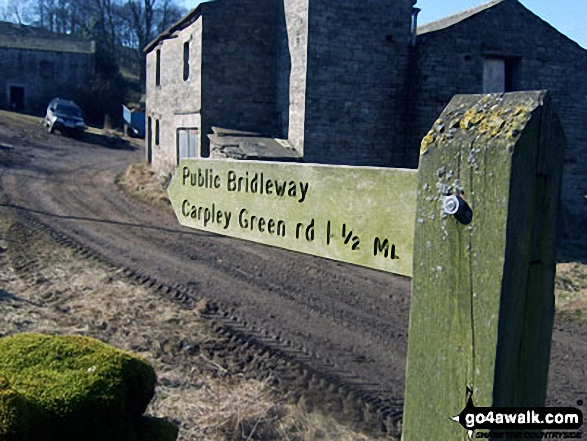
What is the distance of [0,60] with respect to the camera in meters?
36.1

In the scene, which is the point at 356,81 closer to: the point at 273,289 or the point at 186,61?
the point at 186,61

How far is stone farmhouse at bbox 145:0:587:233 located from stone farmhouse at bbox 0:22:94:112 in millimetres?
24323

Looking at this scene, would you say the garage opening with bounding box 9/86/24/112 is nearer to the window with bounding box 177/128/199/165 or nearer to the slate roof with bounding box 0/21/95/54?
the slate roof with bounding box 0/21/95/54

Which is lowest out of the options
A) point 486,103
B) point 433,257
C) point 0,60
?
point 433,257

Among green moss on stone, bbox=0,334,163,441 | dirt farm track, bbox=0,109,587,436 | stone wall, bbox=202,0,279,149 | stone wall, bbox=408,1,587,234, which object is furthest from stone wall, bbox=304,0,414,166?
green moss on stone, bbox=0,334,163,441

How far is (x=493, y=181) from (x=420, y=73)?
15188 millimetres

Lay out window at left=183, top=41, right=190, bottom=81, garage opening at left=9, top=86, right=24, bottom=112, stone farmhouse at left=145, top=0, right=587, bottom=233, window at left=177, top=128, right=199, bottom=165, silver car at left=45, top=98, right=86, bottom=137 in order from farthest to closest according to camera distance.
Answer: garage opening at left=9, top=86, right=24, bottom=112 < silver car at left=45, top=98, right=86, bottom=137 < window at left=183, top=41, right=190, bottom=81 < window at left=177, top=128, right=199, bottom=165 < stone farmhouse at left=145, top=0, right=587, bottom=233

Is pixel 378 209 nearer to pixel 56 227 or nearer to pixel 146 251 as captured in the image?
pixel 146 251

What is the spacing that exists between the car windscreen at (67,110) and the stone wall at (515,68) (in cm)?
2097

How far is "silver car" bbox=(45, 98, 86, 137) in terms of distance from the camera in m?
29.2

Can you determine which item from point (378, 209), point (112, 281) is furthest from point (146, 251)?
A: point (378, 209)

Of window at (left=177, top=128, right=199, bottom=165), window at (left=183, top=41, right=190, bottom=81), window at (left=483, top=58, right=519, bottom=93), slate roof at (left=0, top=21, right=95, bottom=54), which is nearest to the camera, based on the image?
window at (left=483, top=58, right=519, bottom=93)

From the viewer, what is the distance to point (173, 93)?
63.9ft

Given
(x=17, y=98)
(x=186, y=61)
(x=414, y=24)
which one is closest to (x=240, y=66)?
(x=186, y=61)
